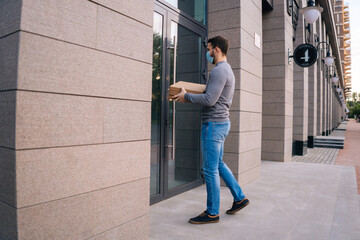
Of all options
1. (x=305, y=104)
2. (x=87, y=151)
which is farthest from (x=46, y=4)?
(x=305, y=104)

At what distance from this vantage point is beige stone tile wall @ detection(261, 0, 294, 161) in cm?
852

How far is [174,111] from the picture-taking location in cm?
394

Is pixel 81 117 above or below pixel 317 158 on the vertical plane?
above

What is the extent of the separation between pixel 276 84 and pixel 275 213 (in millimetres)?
5586

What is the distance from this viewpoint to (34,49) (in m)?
1.92

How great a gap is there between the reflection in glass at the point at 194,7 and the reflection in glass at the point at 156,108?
30.7 inches

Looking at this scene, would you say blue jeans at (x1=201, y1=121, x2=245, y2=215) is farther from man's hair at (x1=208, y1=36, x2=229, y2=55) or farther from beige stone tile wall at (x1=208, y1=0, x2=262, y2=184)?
beige stone tile wall at (x1=208, y1=0, x2=262, y2=184)

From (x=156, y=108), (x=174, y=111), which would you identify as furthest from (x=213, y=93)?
(x=156, y=108)

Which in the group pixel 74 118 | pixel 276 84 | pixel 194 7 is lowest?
pixel 74 118

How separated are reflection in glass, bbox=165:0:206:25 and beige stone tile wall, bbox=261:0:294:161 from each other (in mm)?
3873

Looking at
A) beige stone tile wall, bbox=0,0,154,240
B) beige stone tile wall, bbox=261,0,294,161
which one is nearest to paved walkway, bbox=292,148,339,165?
beige stone tile wall, bbox=261,0,294,161

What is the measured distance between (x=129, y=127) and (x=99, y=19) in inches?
39.8

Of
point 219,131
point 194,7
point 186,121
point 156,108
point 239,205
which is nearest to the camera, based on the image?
point 219,131

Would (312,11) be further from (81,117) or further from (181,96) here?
(81,117)
